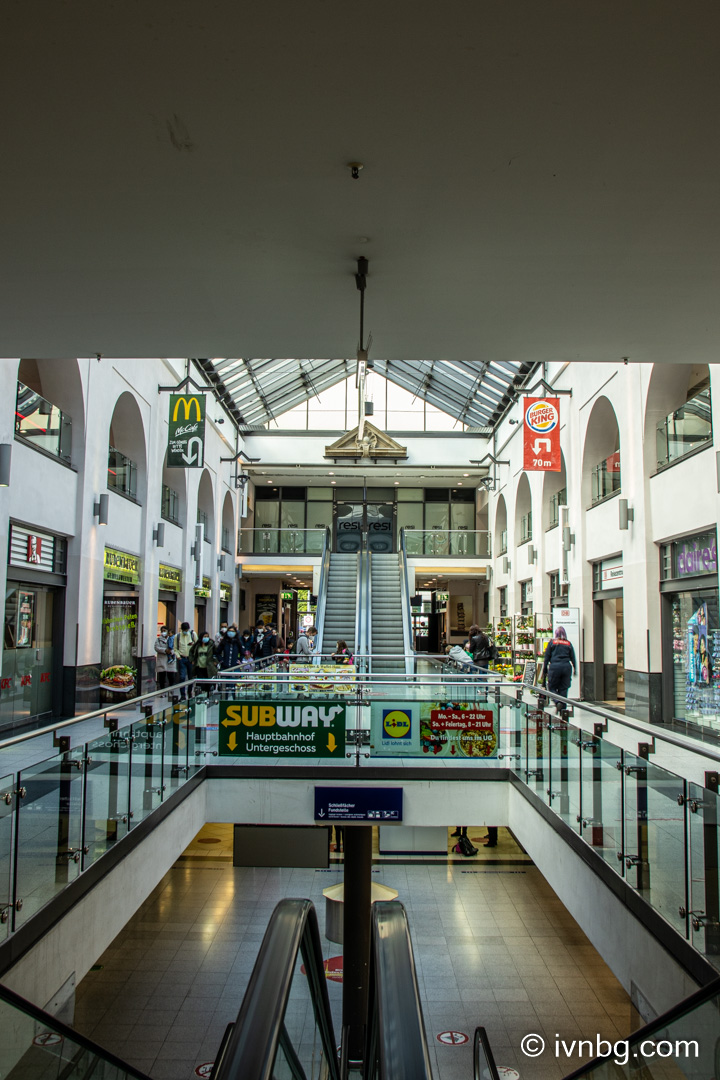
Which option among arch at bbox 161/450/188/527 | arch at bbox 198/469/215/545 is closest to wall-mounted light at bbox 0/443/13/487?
arch at bbox 161/450/188/527

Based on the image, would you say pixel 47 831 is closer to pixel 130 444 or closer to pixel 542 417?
pixel 130 444

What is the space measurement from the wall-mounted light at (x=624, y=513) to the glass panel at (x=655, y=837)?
8533mm

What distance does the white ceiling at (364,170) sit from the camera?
302cm

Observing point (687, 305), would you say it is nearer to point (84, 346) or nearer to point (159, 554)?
point (84, 346)

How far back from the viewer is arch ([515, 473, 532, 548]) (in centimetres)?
2366

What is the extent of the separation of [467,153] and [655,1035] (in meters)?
3.90

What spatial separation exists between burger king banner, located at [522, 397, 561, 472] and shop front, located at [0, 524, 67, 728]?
946cm

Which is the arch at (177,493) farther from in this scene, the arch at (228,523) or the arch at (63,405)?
the arch at (228,523)

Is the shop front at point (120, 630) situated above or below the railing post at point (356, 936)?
above

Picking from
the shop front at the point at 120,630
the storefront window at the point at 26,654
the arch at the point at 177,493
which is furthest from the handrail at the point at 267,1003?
the arch at the point at 177,493

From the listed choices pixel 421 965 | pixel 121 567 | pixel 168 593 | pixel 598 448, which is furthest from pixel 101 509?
pixel 598 448

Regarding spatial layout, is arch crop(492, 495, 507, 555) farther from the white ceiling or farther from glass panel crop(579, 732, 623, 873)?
the white ceiling

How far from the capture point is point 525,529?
23859 millimetres

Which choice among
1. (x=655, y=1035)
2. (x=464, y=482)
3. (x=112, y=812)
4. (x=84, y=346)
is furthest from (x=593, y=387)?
(x=464, y=482)
